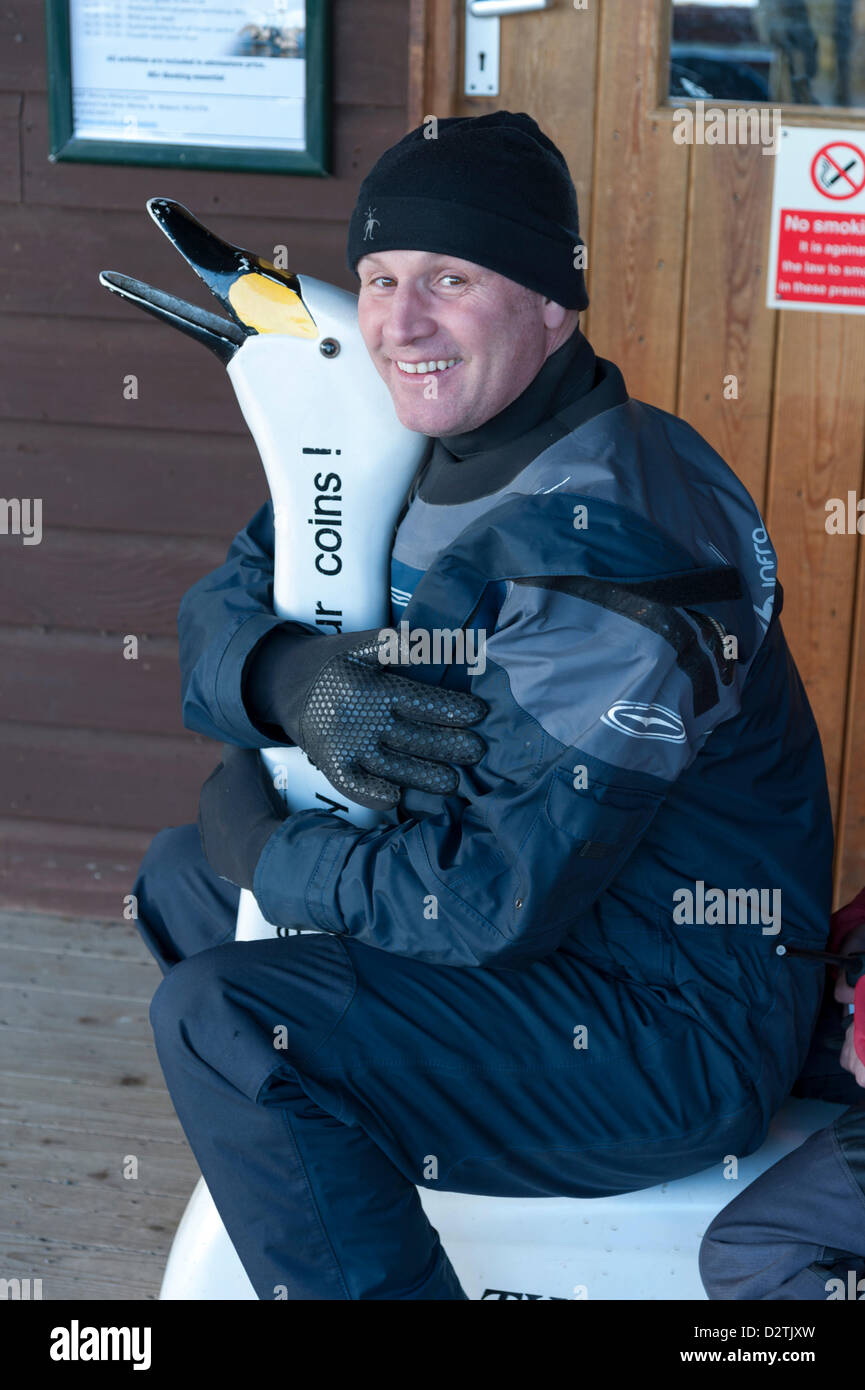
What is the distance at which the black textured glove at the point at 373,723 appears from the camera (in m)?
1.34

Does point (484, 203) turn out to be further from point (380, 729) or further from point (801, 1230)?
point (801, 1230)

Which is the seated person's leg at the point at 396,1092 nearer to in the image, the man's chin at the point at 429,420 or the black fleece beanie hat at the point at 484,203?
the man's chin at the point at 429,420

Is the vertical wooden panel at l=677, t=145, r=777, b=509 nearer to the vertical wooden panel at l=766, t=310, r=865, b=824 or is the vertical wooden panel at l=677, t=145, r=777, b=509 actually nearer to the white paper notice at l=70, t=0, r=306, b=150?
the vertical wooden panel at l=766, t=310, r=865, b=824

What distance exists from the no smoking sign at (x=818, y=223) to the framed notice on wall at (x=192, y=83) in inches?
30.7

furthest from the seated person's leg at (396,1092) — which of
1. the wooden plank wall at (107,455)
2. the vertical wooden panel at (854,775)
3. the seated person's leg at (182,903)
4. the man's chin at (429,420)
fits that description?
the wooden plank wall at (107,455)

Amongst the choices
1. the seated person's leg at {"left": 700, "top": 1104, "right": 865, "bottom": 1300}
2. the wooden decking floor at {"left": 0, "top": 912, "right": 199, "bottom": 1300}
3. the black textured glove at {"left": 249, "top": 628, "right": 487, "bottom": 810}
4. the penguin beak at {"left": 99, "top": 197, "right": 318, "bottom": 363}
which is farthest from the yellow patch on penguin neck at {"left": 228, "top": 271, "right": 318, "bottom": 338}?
the wooden decking floor at {"left": 0, "top": 912, "right": 199, "bottom": 1300}

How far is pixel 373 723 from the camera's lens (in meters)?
1.38

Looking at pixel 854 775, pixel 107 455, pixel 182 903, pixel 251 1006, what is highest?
pixel 107 455

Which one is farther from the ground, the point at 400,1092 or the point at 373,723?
the point at 373,723

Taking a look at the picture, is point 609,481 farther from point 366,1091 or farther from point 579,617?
point 366,1091

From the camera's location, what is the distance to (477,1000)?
1.31 m

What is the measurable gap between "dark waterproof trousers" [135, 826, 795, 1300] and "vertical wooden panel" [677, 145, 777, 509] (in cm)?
138

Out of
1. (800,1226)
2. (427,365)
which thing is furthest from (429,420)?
(800,1226)

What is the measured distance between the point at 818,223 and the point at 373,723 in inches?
58.6
